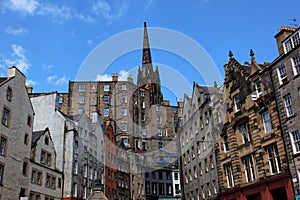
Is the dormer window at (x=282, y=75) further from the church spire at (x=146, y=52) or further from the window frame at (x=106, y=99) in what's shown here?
the church spire at (x=146, y=52)

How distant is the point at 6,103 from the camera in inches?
1264

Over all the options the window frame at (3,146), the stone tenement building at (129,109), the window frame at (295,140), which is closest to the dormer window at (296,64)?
the window frame at (295,140)

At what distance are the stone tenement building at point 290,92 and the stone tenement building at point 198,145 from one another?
11961 mm

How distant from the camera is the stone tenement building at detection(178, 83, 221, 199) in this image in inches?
1574

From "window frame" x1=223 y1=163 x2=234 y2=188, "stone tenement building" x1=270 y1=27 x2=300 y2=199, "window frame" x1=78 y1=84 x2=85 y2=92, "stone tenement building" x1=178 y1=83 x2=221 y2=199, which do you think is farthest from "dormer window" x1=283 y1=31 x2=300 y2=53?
"window frame" x1=78 y1=84 x2=85 y2=92

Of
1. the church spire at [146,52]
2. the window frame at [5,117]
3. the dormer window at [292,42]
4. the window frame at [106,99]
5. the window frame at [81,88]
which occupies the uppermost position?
the church spire at [146,52]

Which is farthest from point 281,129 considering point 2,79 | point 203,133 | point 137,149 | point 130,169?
point 137,149

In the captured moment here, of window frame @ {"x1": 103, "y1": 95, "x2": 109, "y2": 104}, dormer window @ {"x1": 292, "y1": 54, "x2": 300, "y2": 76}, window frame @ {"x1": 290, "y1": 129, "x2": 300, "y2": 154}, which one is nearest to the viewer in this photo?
window frame @ {"x1": 290, "y1": 129, "x2": 300, "y2": 154}

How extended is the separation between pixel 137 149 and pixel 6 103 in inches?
2049

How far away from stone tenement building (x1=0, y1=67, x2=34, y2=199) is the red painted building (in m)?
23.0

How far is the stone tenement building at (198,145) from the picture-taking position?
1574 inches

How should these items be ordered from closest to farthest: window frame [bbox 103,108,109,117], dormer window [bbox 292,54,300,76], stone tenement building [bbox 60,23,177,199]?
dormer window [bbox 292,54,300,76]
stone tenement building [bbox 60,23,177,199]
window frame [bbox 103,108,109,117]

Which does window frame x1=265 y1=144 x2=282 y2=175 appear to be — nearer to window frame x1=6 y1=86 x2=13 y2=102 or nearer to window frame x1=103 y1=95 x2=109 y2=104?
window frame x1=6 y1=86 x2=13 y2=102

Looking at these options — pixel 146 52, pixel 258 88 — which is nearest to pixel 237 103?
pixel 258 88
